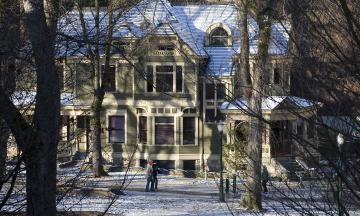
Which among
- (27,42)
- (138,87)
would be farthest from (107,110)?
(27,42)

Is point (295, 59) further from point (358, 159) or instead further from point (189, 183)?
point (189, 183)

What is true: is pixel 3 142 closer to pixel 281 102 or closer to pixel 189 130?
pixel 281 102

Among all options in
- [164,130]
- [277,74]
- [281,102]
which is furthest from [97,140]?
[164,130]

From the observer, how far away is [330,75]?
14.2 ft

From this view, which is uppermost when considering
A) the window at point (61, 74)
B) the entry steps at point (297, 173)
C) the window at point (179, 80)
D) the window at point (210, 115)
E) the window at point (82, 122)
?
the window at point (179, 80)

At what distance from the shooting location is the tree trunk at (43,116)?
7.57 meters

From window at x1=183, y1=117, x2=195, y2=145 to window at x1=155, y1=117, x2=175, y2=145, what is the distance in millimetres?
818

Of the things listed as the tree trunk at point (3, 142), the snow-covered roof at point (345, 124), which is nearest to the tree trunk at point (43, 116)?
the tree trunk at point (3, 142)

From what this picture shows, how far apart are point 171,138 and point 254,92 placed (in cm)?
3894

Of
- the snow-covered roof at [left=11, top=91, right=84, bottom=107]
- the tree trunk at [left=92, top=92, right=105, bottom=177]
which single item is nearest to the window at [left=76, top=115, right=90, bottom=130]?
the snow-covered roof at [left=11, top=91, right=84, bottom=107]

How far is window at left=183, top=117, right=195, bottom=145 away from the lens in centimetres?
4416

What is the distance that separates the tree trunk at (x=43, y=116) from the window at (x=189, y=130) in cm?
3596

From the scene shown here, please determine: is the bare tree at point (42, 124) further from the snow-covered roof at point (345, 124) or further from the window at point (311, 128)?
the snow-covered roof at point (345, 124)

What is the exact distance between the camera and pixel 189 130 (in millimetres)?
44406
